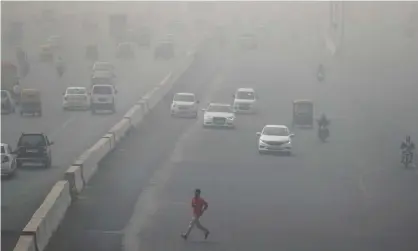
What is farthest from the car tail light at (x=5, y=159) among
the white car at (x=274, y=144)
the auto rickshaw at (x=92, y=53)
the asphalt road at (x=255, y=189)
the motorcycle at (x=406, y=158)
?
the auto rickshaw at (x=92, y=53)

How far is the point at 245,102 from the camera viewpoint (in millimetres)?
55312

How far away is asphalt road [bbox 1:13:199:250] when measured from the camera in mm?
28141

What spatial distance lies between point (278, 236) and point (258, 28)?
92.0 m

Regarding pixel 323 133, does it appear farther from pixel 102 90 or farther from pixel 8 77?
pixel 8 77

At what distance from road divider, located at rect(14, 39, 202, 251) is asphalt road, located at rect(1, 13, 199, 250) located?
887 millimetres

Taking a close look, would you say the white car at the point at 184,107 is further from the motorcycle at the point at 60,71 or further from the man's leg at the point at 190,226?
the man's leg at the point at 190,226

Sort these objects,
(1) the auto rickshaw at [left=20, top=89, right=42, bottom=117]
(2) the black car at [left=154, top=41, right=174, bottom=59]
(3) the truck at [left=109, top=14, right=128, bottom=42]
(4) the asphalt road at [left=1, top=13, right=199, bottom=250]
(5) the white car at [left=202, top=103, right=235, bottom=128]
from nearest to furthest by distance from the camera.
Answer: (4) the asphalt road at [left=1, top=13, right=199, bottom=250] → (5) the white car at [left=202, top=103, right=235, bottom=128] → (1) the auto rickshaw at [left=20, top=89, right=42, bottom=117] → (2) the black car at [left=154, top=41, right=174, bottom=59] → (3) the truck at [left=109, top=14, right=128, bottom=42]

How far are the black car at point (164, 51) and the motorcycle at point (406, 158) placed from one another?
49.5m

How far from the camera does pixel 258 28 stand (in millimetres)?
115188

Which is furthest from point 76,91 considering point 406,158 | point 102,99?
point 406,158

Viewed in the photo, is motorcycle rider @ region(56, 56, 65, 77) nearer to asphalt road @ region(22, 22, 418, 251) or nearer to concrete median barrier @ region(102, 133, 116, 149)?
asphalt road @ region(22, 22, 418, 251)

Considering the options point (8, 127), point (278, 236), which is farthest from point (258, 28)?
point (278, 236)

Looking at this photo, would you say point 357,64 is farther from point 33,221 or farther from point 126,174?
point 33,221

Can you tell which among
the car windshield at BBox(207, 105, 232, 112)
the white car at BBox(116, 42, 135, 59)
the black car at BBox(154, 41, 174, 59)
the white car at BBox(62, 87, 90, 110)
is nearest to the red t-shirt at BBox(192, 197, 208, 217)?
the car windshield at BBox(207, 105, 232, 112)
